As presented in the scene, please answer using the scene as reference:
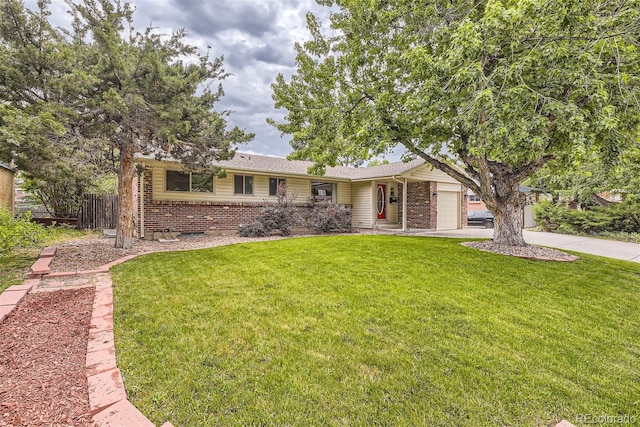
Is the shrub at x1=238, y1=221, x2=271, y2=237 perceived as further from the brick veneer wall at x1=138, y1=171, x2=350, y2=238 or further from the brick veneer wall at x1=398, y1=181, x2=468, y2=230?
the brick veneer wall at x1=398, y1=181, x2=468, y2=230

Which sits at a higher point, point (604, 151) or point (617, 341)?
point (604, 151)

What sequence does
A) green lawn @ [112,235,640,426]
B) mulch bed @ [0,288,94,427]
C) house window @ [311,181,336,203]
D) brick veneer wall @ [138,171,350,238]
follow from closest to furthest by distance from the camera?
1. mulch bed @ [0,288,94,427]
2. green lawn @ [112,235,640,426]
3. brick veneer wall @ [138,171,350,238]
4. house window @ [311,181,336,203]

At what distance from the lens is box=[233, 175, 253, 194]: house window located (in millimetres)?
12625

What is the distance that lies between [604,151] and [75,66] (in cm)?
1027

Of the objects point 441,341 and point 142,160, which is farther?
point 142,160

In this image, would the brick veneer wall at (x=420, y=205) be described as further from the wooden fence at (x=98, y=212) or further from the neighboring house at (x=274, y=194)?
the wooden fence at (x=98, y=212)

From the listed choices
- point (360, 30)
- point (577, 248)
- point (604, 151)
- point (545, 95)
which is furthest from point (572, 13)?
point (577, 248)

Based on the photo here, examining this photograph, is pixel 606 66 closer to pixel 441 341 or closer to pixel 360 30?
pixel 360 30

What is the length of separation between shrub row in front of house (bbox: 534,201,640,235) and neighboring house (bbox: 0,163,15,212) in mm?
23094

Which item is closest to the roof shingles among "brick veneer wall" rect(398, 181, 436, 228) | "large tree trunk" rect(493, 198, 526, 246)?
"brick veneer wall" rect(398, 181, 436, 228)

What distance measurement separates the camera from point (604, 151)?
554 cm

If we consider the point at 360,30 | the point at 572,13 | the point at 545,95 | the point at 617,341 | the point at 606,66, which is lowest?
the point at 617,341

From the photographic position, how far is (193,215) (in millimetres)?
11398

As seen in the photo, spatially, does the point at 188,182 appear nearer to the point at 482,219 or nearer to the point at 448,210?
the point at 448,210
